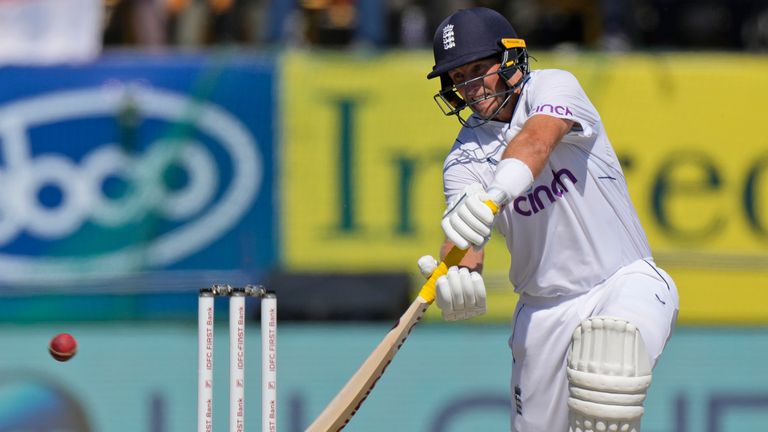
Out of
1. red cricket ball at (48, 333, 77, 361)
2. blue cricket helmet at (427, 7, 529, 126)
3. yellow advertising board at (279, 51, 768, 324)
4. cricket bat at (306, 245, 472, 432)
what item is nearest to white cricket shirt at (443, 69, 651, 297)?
blue cricket helmet at (427, 7, 529, 126)

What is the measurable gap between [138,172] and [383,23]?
1.51 m

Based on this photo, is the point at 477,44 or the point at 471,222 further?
the point at 477,44

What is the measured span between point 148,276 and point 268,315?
3.07 meters

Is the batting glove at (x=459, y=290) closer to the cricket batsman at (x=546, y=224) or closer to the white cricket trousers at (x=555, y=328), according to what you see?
the cricket batsman at (x=546, y=224)

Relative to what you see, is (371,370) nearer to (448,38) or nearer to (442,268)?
(442,268)

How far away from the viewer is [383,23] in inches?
294

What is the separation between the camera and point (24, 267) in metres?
7.20

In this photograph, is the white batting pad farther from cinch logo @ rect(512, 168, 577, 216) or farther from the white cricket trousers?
cinch logo @ rect(512, 168, 577, 216)

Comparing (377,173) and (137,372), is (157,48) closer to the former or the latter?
(377,173)

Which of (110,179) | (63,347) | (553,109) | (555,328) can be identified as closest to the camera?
(553,109)

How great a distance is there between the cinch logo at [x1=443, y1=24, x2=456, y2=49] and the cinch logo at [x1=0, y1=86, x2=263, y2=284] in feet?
10.3

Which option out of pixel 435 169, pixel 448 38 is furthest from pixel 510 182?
pixel 435 169

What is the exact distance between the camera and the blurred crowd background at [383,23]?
745 centimetres

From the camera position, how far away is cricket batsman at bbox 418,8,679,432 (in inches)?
157
